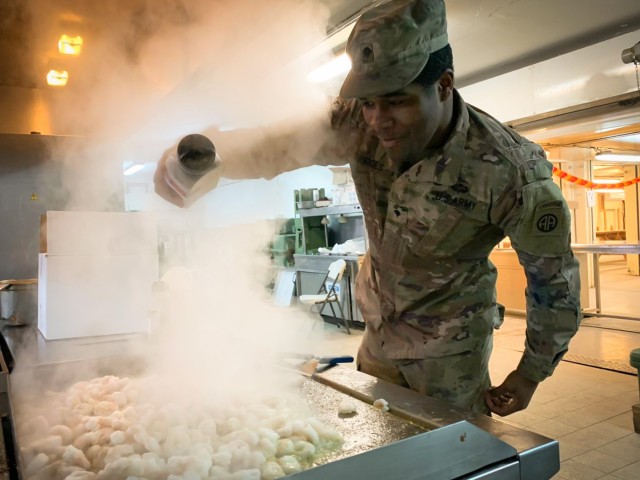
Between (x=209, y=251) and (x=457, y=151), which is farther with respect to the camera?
(x=209, y=251)

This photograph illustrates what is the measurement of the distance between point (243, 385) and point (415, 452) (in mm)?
609

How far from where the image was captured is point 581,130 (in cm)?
543

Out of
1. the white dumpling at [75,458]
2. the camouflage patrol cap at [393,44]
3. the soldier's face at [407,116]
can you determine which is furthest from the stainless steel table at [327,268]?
the white dumpling at [75,458]

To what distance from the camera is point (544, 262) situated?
3.70ft

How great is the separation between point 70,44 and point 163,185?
4.15 ft

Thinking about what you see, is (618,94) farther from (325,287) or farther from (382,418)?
(382,418)

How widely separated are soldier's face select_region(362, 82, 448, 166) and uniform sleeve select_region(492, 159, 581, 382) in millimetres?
234

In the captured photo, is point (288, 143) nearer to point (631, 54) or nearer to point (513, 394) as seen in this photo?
point (513, 394)

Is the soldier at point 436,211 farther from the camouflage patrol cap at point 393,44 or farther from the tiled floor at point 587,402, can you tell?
the tiled floor at point 587,402

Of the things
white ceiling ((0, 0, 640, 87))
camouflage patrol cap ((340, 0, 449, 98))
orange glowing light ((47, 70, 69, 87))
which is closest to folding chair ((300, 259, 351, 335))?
white ceiling ((0, 0, 640, 87))

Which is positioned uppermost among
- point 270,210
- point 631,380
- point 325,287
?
point 270,210

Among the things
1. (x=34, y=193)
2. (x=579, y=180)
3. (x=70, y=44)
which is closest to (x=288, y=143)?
(x=70, y=44)

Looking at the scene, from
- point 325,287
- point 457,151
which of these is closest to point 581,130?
point 325,287

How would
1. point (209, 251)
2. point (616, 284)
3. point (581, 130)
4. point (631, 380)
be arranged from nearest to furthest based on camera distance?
1. point (209, 251)
2. point (631, 380)
3. point (581, 130)
4. point (616, 284)
